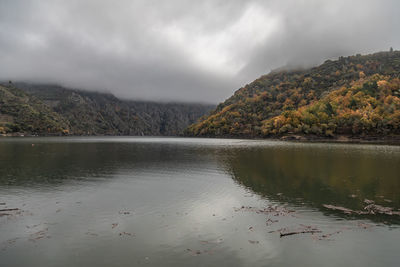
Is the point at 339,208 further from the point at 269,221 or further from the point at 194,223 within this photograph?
the point at 194,223

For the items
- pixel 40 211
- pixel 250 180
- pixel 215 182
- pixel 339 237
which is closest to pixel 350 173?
pixel 250 180

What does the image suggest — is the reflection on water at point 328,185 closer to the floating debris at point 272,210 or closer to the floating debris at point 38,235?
the floating debris at point 272,210

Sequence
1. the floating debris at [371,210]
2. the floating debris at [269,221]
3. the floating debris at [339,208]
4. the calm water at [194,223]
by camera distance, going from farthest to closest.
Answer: the floating debris at [339,208]
the floating debris at [371,210]
the floating debris at [269,221]
the calm water at [194,223]

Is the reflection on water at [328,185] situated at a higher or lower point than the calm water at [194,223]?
higher

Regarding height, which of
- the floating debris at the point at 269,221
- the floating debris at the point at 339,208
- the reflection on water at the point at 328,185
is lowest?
the floating debris at the point at 269,221

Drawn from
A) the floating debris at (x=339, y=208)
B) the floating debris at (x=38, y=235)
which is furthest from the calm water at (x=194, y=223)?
the floating debris at (x=339, y=208)

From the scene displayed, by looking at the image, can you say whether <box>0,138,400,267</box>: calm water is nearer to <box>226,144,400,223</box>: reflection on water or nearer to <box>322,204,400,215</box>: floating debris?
<box>226,144,400,223</box>: reflection on water

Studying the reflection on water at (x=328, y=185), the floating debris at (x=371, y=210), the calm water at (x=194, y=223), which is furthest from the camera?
the reflection on water at (x=328, y=185)

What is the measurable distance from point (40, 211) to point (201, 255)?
66.4ft

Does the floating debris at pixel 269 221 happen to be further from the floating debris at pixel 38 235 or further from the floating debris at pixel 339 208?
the floating debris at pixel 38 235

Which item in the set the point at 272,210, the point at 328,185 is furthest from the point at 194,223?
the point at 328,185

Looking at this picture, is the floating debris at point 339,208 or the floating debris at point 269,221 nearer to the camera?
the floating debris at point 269,221

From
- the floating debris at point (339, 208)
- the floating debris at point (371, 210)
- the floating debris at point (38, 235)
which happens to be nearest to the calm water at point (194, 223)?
the floating debris at point (38, 235)

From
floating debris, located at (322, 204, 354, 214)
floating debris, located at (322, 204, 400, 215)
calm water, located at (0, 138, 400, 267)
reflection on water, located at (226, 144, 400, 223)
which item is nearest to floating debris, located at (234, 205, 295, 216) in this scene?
calm water, located at (0, 138, 400, 267)
